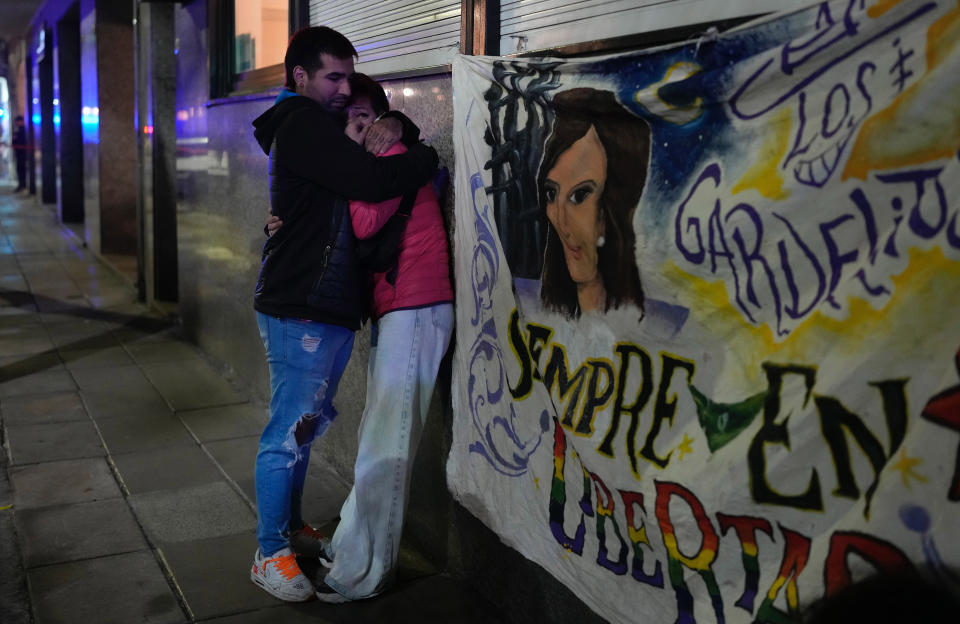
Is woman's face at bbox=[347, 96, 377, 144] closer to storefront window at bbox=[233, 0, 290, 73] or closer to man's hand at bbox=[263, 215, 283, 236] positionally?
man's hand at bbox=[263, 215, 283, 236]

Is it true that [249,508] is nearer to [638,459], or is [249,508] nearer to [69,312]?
[638,459]

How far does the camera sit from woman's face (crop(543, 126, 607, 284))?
2.81 meters

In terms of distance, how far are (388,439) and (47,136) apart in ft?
71.4

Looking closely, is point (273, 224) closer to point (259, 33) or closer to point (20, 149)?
point (259, 33)

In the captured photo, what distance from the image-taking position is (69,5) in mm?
16750

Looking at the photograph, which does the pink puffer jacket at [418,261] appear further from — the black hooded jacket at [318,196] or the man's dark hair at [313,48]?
the man's dark hair at [313,48]

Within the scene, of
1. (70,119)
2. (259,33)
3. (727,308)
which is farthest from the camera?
(70,119)

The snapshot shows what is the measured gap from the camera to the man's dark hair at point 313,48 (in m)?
3.48

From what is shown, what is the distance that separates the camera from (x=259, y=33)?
20.7 feet

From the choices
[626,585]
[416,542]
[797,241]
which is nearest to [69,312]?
[416,542]

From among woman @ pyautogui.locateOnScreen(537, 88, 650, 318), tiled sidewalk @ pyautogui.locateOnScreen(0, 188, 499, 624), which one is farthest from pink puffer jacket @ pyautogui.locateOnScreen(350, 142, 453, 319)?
tiled sidewalk @ pyautogui.locateOnScreen(0, 188, 499, 624)

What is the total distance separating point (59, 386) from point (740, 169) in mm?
5891

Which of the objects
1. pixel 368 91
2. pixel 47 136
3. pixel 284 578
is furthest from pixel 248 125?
pixel 47 136

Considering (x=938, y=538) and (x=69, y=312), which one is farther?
(x=69, y=312)
